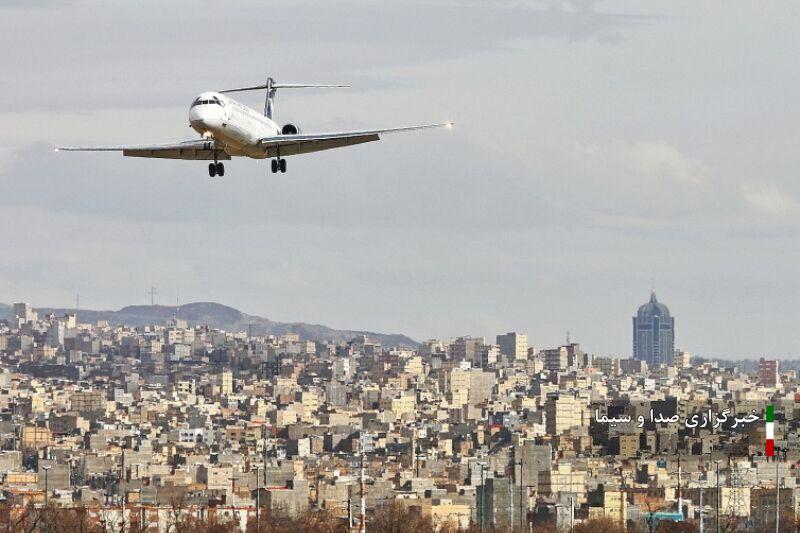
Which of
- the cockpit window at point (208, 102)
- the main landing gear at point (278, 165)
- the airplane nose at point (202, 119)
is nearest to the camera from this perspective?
the airplane nose at point (202, 119)

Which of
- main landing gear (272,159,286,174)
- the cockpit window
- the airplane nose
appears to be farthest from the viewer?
main landing gear (272,159,286,174)

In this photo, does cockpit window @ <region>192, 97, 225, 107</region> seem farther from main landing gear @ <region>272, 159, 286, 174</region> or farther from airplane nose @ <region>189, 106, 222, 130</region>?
main landing gear @ <region>272, 159, 286, 174</region>

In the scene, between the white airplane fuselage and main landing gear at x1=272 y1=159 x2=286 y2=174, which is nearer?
the white airplane fuselage

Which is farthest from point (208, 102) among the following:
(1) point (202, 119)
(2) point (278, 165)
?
(2) point (278, 165)

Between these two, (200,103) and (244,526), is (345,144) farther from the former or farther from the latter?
(244,526)

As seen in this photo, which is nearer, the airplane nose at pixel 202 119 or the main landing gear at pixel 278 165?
the airplane nose at pixel 202 119

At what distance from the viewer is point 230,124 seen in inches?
3915

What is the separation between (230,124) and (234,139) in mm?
961

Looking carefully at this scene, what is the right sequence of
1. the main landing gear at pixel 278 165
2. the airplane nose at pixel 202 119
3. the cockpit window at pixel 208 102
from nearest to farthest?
the airplane nose at pixel 202 119
the cockpit window at pixel 208 102
the main landing gear at pixel 278 165

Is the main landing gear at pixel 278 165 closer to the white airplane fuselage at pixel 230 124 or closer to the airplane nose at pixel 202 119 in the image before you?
the white airplane fuselage at pixel 230 124

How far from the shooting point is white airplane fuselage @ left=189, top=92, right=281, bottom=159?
98062 millimetres

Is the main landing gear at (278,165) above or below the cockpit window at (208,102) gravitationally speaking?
below

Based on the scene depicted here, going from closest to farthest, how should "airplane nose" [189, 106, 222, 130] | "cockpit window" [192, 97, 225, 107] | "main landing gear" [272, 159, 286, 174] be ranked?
"airplane nose" [189, 106, 222, 130]
"cockpit window" [192, 97, 225, 107]
"main landing gear" [272, 159, 286, 174]

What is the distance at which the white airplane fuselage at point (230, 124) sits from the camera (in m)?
98.1
